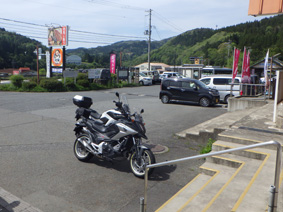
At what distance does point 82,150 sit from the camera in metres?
6.00

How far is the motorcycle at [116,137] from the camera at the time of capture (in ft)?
16.7

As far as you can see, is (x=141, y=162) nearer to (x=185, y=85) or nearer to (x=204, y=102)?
(x=204, y=102)

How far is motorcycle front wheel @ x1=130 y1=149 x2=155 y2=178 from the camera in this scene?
4.96m

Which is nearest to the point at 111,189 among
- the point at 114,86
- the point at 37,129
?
the point at 37,129

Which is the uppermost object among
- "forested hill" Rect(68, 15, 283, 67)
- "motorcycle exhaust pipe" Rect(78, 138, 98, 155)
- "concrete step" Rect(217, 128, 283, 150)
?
"forested hill" Rect(68, 15, 283, 67)

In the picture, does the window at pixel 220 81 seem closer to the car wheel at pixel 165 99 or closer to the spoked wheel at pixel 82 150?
the car wheel at pixel 165 99

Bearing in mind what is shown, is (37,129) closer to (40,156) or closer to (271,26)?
(40,156)

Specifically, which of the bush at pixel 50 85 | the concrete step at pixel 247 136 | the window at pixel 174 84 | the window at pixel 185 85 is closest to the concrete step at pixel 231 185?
the concrete step at pixel 247 136

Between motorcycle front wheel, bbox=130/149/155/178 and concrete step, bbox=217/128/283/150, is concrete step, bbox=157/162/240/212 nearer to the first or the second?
motorcycle front wheel, bbox=130/149/155/178

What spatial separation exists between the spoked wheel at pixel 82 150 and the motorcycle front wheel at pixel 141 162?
1.24 meters

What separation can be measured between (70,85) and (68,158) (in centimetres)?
1960

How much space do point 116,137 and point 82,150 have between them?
116 cm

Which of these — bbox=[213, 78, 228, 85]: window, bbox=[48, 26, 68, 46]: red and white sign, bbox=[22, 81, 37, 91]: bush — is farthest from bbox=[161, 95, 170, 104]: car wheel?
bbox=[48, 26, 68, 46]: red and white sign

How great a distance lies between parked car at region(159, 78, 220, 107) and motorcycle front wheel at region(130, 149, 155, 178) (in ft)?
34.2
